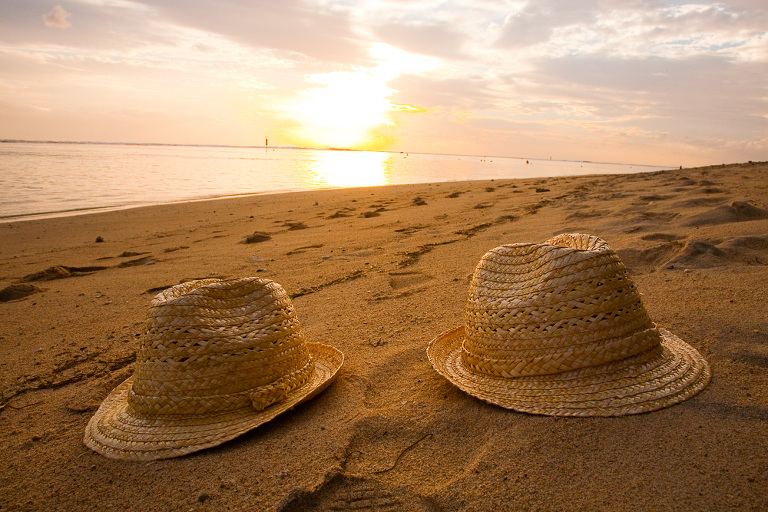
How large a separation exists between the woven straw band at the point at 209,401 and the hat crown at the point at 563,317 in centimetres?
103

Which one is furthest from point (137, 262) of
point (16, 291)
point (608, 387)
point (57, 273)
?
point (608, 387)

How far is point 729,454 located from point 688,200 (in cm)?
539

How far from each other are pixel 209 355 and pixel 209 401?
21 centimetres

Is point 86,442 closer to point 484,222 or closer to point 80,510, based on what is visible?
point 80,510

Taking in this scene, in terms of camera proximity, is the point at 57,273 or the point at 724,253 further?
the point at 57,273

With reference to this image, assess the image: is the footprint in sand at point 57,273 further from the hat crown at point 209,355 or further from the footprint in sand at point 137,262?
the hat crown at point 209,355

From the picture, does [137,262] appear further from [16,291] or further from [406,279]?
[406,279]

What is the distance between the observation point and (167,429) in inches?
83.0

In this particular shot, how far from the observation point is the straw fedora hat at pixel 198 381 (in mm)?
2088

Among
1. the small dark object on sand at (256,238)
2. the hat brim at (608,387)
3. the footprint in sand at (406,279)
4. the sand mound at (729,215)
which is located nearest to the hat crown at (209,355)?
the hat brim at (608,387)

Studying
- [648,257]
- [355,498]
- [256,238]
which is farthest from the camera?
[256,238]

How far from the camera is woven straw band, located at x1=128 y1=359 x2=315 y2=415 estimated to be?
2.12m

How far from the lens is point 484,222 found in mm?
6777

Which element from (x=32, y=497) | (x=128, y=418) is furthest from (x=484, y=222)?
(x=32, y=497)
